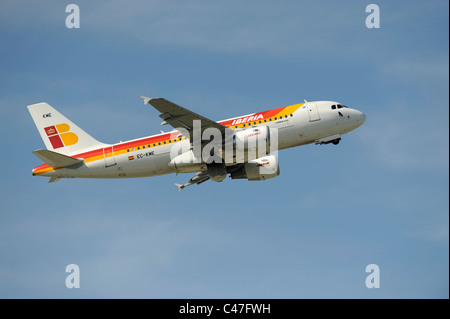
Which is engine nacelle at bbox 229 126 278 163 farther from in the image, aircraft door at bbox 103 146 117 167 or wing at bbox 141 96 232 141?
aircraft door at bbox 103 146 117 167

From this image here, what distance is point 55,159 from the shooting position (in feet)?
200

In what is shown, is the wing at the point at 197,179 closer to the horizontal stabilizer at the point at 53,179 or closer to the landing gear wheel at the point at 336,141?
the horizontal stabilizer at the point at 53,179

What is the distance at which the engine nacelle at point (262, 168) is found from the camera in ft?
211

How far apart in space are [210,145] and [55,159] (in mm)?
13952

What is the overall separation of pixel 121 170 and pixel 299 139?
16100 mm

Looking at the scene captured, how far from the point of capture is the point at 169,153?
6072cm

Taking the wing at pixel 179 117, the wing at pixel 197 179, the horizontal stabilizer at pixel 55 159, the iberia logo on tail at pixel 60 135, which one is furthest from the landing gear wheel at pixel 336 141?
the iberia logo on tail at pixel 60 135

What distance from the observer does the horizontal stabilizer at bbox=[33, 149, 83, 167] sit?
59656 millimetres

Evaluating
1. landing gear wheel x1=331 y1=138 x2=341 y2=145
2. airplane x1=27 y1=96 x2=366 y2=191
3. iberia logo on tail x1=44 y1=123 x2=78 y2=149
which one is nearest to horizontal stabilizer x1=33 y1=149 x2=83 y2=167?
airplane x1=27 y1=96 x2=366 y2=191

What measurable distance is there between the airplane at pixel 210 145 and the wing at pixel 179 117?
0.09 m

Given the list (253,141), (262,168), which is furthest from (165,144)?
(262,168)

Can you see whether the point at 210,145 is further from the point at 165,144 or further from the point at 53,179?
the point at 53,179

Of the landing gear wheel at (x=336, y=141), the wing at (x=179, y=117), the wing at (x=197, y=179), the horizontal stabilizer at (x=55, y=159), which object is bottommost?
the wing at (x=197, y=179)
